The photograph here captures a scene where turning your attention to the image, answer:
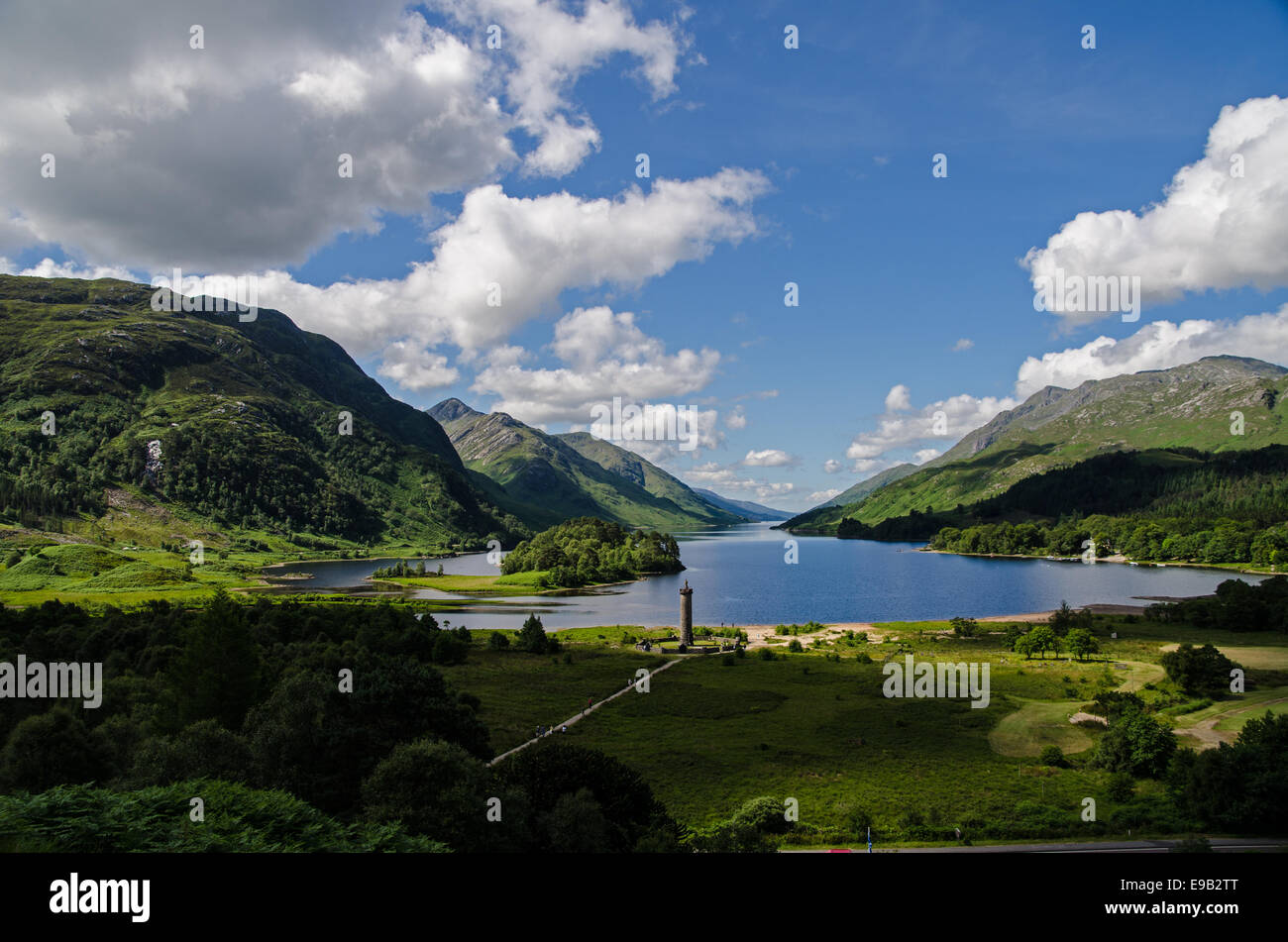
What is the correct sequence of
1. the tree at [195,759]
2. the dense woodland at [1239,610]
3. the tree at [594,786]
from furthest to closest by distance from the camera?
the dense woodland at [1239,610] → the tree at [594,786] → the tree at [195,759]

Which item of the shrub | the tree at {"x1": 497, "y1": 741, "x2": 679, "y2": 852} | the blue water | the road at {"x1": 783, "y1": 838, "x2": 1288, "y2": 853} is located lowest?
the blue water

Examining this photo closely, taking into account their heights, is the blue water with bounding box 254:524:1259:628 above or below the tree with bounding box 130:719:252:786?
below

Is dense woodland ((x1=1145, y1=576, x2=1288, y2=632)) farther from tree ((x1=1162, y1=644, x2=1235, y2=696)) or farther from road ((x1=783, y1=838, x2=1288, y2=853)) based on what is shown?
road ((x1=783, y1=838, x2=1288, y2=853))

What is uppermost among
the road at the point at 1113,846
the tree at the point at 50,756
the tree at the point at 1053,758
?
the tree at the point at 50,756

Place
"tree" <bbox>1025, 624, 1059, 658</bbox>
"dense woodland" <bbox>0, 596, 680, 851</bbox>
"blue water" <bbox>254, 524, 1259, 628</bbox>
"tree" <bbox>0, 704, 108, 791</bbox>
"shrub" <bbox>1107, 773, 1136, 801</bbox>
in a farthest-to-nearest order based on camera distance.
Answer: "blue water" <bbox>254, 524, 1259, 628</bbox>, "tree" <bbox>1025, 624, 1059, 658</bbox>, "shrub" <bbox>1107, 773, 1136, 801</bbox>, "tree" <bbox>0, 704, 108, 791</bbox>, "dense woodland" <bbox>0, 596, 680, 851</bbox>

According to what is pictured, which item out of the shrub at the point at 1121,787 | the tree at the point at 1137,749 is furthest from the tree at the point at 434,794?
the tree at the point at 1137,749

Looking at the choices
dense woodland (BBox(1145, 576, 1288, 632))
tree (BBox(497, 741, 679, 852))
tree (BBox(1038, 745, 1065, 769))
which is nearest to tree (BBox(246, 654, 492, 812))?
tree (BBox(497, 741, 679, 852))

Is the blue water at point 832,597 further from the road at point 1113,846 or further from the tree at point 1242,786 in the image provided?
the road at point 1113,846
